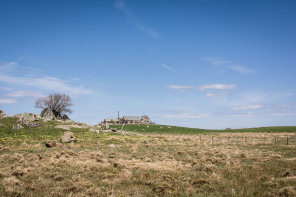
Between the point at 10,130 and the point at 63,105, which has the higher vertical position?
the point at 63,105

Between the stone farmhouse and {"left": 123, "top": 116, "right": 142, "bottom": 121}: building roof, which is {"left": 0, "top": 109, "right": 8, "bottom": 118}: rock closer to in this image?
the stone farmhouse

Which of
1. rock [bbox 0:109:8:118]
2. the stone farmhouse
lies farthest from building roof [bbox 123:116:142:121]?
rock [bbox 0:109:8:118]

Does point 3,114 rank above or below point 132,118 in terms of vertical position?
above

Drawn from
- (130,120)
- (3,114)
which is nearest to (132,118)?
(130,120)

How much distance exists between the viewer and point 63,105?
306 feet

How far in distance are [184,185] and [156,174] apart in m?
2.55

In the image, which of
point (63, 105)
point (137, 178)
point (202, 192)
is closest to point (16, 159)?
point (137, 178)

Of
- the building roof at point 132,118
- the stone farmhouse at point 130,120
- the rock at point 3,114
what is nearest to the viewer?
the rock at point 3,114

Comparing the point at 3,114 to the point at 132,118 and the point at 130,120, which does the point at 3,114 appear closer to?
the point at 130,120

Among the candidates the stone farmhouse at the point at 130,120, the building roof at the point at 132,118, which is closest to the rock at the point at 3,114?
the stone farmhouse at the point at 130,120

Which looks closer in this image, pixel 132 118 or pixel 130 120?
pixel 130 120

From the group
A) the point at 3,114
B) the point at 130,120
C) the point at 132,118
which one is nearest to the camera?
the point at 3,114

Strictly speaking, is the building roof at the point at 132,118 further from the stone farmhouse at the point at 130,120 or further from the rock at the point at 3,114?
the rock at the point at 3,114

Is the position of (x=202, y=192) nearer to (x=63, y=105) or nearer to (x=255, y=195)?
(x=255, y=195)
